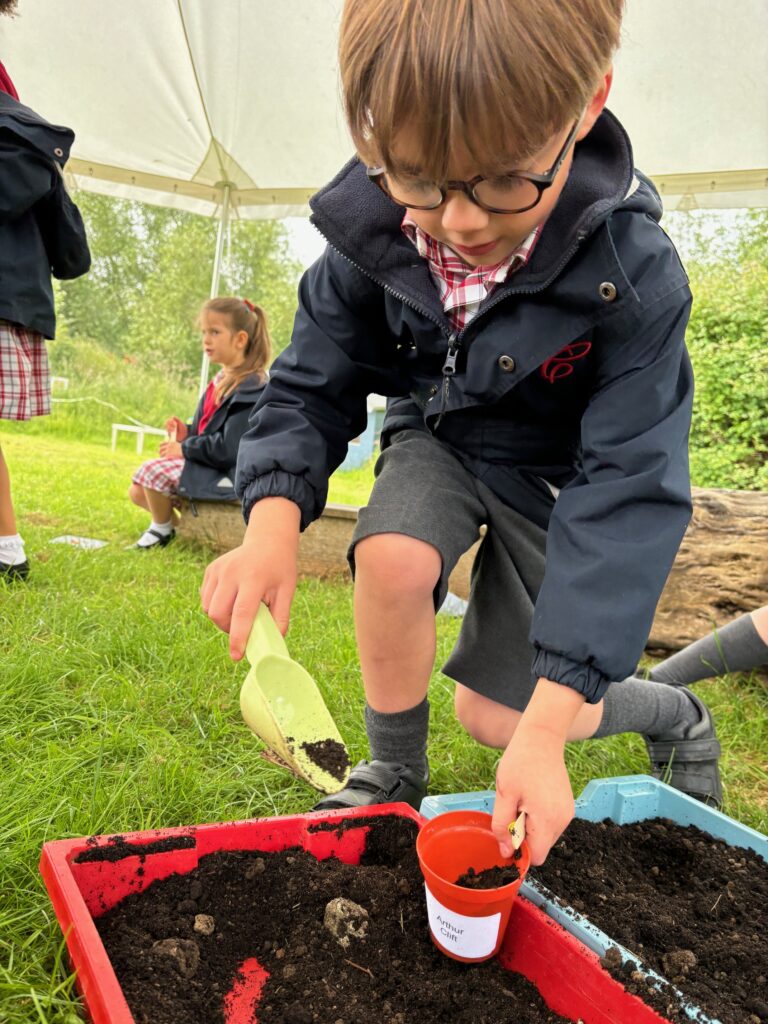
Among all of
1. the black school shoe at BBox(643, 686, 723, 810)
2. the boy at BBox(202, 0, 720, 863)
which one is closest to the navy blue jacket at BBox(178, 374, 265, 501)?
the boy at BBox(202, 0, 720, 863)

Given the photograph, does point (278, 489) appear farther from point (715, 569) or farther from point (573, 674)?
point (715, 569)

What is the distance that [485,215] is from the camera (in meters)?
0.97

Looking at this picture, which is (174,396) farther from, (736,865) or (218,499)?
(736,865)

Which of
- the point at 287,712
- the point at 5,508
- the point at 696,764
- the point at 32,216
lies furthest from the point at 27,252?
the point at 696,764

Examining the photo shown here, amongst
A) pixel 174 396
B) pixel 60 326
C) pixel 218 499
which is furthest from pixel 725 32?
pixel 60 326

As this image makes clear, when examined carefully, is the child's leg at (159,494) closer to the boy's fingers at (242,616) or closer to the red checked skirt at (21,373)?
A: the red checked skirt at (21,373)

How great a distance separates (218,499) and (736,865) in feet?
8.62

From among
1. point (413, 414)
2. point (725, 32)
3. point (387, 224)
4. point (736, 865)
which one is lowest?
point (736, 865)

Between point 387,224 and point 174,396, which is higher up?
point 387,224

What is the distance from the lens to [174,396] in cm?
1039

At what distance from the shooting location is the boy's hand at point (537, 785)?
900 mm

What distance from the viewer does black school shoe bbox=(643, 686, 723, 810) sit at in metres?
1.63

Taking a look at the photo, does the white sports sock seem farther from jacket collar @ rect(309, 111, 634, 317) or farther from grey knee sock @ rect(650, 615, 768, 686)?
jacket collar @ rect(309, 111, 634, 317)

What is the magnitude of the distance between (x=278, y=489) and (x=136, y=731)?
2.09 ft
